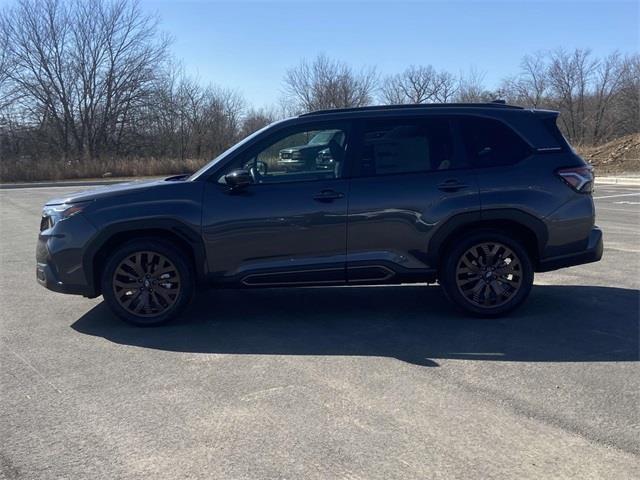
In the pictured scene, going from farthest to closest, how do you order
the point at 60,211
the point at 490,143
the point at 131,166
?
the point at 131,166, the point at 490,143, the point at 60,211

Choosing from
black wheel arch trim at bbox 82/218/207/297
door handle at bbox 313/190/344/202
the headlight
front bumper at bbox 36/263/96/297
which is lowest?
front bumper at bbox 36/263/96/297

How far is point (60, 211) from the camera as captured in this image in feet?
19.0

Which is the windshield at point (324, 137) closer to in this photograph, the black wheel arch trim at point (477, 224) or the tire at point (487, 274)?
the black wheel arch trim at point (477, 224)

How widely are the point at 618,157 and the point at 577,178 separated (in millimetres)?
29859

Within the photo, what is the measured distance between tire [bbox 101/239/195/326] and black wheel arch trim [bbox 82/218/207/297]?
121 mm

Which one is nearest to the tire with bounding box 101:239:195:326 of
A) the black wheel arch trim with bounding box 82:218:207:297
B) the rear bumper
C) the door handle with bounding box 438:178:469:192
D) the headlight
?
the black wheel arch trim with bounding box 82:218:207:297

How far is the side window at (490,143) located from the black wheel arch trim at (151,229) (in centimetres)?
263

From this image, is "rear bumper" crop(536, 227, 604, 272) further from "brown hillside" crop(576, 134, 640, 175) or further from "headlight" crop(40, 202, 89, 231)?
"brown hillside" crop(576, 134, 640, 175)

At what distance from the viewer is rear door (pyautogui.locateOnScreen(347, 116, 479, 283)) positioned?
5672 mm

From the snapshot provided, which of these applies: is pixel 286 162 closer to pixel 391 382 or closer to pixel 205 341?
pixel 205 341

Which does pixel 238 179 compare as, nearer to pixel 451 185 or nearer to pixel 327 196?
pixel 327 196

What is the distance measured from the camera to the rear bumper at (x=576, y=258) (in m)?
5.91

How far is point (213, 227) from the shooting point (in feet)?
18.5

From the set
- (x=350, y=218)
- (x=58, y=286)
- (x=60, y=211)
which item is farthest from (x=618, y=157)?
(x=58, y=286)
